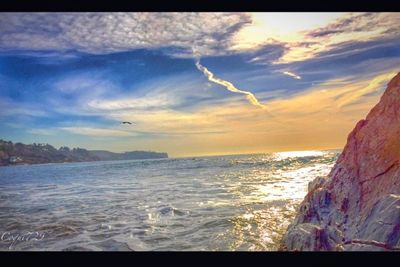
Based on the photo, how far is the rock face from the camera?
335cm

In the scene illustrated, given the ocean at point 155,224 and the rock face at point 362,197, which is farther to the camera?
the ocean at point 155,224

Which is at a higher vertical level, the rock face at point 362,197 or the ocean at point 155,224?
the rock face at point 362,197

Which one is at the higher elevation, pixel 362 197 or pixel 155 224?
pixel 362 197

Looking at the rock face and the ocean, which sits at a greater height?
the rock face

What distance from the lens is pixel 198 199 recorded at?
7699 mm

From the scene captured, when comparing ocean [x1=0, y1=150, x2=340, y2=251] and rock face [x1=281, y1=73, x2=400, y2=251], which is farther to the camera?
ocean [x1=0, y1=150, x2=340, y2=251]

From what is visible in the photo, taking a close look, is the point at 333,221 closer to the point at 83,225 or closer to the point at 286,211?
the point at 286,211

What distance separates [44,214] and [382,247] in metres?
5.99

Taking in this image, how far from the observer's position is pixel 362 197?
12.5ft

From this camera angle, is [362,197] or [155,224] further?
[155,224]

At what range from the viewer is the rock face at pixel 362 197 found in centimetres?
335
